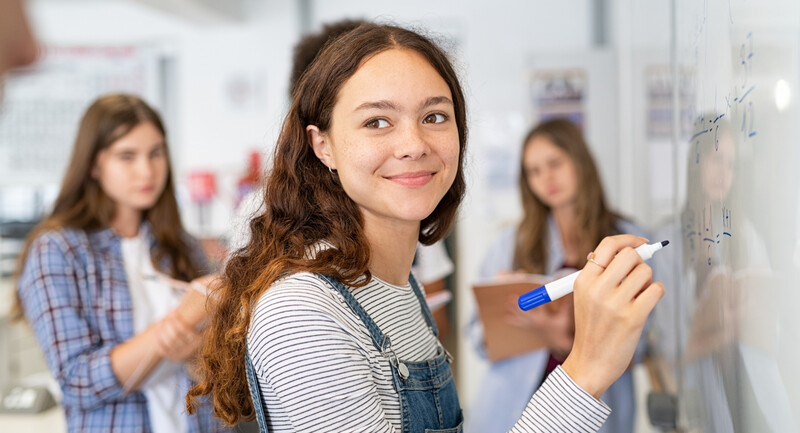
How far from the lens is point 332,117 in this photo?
1042 mm

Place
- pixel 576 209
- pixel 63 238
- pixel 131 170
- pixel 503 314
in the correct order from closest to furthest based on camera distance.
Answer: pixel 63 238 → pixel 131 170 → pixel 503 314 → pixel 576 209

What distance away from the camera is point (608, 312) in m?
0.85

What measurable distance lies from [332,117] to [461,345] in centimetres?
334

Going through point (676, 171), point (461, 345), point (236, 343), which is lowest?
point (461, 345)

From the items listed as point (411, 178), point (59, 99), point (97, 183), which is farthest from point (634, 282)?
point (59, 99)

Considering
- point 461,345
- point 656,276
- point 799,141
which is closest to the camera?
point 799,141

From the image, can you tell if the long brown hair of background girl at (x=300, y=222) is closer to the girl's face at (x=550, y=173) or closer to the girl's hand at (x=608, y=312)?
the girl's hand at (x=608, y=312)

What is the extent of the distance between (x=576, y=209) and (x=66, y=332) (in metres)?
1.51

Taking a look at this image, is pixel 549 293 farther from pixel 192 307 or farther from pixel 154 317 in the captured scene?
pixel 154 317

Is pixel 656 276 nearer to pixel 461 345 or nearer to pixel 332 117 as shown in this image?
pixel 332 117

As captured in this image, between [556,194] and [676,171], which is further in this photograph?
[556,194]

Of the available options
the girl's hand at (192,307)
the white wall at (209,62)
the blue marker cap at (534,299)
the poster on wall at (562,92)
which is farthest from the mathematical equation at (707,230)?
the white wall at (209,62)

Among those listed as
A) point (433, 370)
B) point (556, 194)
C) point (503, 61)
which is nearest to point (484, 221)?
point (503, 61)

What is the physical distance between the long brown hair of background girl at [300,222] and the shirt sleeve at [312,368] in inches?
2.9
